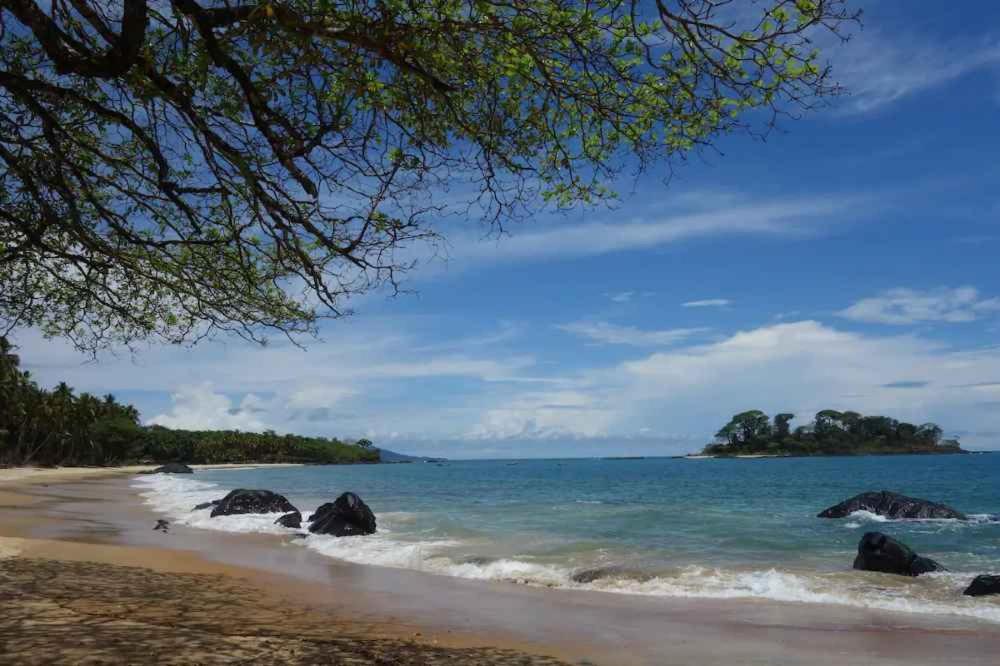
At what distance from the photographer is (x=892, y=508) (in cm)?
3081

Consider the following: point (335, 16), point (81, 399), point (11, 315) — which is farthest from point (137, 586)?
point (81, 399)

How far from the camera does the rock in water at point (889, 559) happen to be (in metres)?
14.9

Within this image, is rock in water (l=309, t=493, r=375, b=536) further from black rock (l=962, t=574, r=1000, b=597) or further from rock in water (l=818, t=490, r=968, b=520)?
rock in water (l=818, t=490, r=968, b=520)

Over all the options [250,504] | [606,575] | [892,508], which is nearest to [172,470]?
[250,504]

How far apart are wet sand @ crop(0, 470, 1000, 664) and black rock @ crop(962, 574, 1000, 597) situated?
213 cm

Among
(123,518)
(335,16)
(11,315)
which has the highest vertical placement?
(335,16)

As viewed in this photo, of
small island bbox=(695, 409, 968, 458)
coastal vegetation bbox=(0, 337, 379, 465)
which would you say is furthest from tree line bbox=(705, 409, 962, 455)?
coastal vegetation bbox=(0, 337, 379, 465)

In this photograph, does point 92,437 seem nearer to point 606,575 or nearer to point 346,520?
point 346,520

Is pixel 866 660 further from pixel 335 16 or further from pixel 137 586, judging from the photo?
pixel 137 586

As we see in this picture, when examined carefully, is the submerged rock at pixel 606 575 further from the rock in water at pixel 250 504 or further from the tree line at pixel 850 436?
the tree line at pixel 850 436

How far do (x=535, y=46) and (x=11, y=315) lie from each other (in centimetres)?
769

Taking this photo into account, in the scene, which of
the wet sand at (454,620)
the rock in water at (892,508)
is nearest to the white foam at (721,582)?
the wet sand at (454,620)

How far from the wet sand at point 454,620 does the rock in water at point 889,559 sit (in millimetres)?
4352

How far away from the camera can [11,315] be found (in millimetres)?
9594
